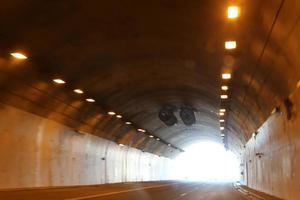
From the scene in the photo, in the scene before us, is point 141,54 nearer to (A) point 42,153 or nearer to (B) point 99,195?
(B) point 99,195

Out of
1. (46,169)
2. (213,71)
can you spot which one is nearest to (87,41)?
(213,71)

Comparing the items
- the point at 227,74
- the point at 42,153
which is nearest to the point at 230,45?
the point at 227,74

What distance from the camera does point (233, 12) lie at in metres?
16.9

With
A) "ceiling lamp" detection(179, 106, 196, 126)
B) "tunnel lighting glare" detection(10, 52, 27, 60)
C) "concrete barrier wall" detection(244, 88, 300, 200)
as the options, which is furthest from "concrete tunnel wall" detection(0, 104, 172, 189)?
"concrete barrier wall" detection(244, 88, 300, 200)

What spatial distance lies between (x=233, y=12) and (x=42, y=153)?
60.0ft

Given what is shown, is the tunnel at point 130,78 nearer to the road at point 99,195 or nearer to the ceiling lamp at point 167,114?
the ceiling lamp at point 167,114

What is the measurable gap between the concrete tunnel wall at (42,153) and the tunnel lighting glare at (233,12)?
13.7 meters

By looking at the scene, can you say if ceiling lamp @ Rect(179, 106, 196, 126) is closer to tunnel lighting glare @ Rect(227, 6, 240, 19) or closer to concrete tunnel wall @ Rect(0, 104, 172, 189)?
concrete tunnel wall @ Rect(0, 104, 172, 189)

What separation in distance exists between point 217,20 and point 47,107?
1532 cm

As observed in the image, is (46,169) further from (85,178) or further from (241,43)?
(241,43)

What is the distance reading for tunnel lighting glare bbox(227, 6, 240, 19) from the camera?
54.1ft

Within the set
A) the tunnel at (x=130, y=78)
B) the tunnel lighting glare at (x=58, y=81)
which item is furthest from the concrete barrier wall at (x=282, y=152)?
the tunnel lighting glare at (x=58, y=81)

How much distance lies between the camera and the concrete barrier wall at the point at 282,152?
20922mm

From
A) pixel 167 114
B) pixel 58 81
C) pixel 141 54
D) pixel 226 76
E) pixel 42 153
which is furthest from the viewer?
pixel 167 114
